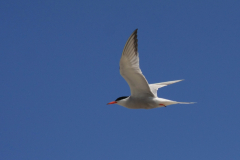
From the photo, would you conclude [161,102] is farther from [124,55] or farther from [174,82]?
[174,82]

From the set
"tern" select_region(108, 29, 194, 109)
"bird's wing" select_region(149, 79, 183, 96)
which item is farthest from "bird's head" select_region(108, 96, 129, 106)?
"bird's wing" select_region(149, 79, 183, 96)

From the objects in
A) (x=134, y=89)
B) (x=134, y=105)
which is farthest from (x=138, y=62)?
(x=134, y=105)

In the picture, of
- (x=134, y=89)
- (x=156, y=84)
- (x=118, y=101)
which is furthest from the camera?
(x=156, y=84)

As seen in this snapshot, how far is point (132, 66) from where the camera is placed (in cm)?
740

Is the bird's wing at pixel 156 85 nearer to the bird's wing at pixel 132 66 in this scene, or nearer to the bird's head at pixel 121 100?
the bird's head at pixel 121 100

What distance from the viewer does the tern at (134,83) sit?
7.29 metres

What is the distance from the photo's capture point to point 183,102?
753 cm

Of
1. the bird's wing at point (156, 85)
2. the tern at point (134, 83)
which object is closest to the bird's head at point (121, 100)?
the tern at point (134, 83)

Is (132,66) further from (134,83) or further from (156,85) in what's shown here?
(156,85)

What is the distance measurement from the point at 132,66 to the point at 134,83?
2.00ft

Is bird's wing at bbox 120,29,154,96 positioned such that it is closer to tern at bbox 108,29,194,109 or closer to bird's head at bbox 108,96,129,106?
tern at bbox 108,29,194,109

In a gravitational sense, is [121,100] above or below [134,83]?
below

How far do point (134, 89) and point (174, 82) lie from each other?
313 cm

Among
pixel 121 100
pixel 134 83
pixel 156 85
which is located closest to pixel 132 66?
pixel 134 83
